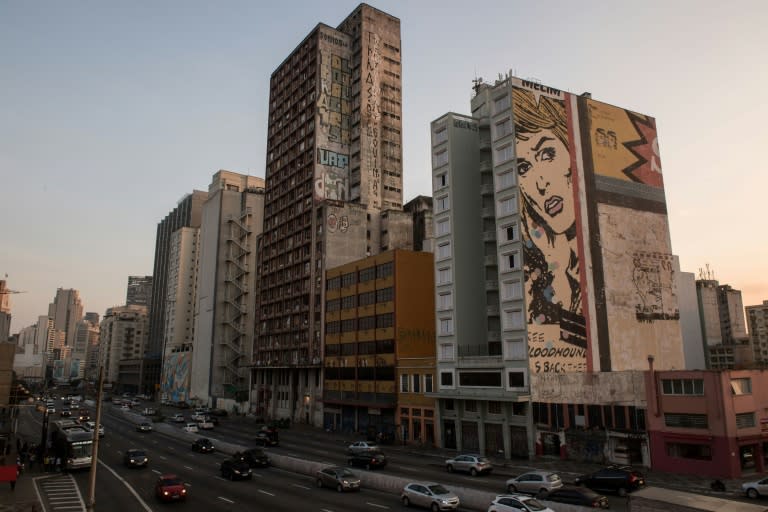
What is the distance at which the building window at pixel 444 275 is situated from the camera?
225ft

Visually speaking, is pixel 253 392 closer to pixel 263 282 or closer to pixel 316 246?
pixel 263 282

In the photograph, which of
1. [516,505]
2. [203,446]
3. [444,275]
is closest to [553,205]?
[444,275]

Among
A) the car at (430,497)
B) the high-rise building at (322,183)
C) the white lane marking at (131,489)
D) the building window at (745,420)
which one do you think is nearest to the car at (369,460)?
the car at (430,497)

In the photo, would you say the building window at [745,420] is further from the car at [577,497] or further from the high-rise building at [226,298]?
the high-rise building at [226,298]

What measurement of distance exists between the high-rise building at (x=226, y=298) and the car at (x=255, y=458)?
9374cm

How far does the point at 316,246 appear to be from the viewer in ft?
345

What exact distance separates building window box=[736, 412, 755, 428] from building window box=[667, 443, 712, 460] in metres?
3.08

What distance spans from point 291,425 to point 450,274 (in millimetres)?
50220

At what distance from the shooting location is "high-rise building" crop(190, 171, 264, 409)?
489 feet

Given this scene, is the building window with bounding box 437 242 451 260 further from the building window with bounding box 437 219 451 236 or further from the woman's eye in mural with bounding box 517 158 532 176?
the woman's eye in mural with bounding box 517 158 532 176

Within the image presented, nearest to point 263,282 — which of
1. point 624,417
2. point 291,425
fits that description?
point 291,425

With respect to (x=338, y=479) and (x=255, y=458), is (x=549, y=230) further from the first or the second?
(x=255, y=458)

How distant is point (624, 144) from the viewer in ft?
244

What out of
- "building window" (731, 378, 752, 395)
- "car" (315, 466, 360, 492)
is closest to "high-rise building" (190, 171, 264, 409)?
"car" (315, 466, 360, 492)
